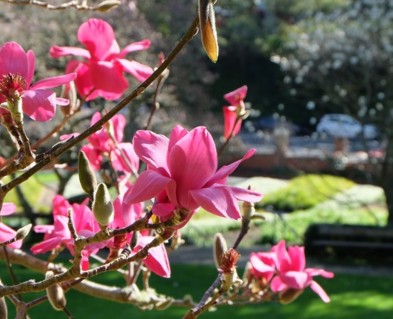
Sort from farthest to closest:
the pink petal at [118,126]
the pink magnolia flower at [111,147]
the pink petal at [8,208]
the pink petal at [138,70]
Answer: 1. the pink petal at [118,126]
2. the pink magnolia flower at [111,147]
3. the pink petal at [138,70]
4. the pink petal at [8,208]

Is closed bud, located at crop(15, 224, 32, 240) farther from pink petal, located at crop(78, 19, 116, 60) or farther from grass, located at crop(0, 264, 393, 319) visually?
grass, located at crop(0, 264, 393, 319)

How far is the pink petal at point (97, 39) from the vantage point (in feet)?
3.76

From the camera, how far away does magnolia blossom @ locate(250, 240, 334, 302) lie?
130cm

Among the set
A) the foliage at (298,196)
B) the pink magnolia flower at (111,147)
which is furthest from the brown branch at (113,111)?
the foliage at (298,196)

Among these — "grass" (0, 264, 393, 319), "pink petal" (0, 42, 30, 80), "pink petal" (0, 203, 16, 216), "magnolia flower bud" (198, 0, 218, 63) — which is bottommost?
"grass" (0, 264, 393, 319)

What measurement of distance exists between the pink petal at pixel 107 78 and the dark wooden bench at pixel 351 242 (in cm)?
748

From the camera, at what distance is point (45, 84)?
2.65ft

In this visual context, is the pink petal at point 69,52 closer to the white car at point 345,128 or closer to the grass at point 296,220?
the grass at point 296,220

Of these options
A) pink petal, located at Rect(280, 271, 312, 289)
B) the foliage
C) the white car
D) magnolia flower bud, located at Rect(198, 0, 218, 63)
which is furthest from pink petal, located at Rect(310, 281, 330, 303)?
the foliage

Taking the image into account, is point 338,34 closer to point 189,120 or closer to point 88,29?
point 189,120

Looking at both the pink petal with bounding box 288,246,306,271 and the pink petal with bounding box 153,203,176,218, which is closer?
the pink petal with bounding box 153,203,176,218

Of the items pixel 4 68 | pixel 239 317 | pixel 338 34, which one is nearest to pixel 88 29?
pixel 4 68

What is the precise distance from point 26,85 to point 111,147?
55 centimetres

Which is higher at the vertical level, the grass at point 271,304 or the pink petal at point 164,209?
the pink petal at point 164,209
